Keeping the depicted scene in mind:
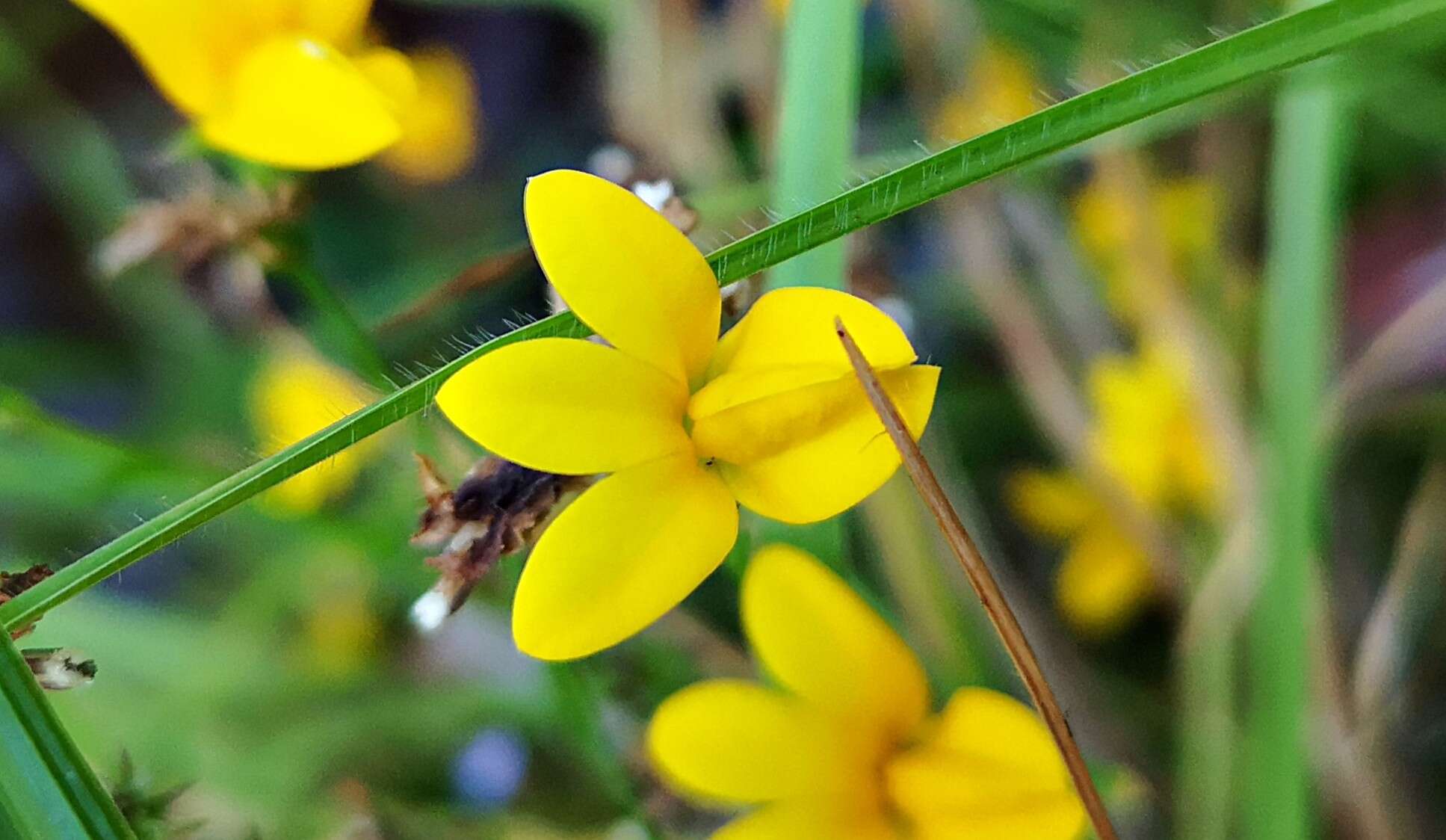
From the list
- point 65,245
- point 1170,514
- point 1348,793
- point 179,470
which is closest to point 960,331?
point 1170,514

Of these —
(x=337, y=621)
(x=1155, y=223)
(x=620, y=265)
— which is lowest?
(x=337, y=621)

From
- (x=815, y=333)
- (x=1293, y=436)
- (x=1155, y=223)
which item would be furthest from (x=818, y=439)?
(x=1155, y=223)

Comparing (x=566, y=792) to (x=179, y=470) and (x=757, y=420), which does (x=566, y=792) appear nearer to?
(x=179, y=470)

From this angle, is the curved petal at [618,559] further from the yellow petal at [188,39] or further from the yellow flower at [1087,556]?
the yellow flower at [1087,556]

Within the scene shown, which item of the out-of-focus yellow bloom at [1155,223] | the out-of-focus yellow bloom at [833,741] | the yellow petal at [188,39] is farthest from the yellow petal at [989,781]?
the out-of-focus yellow bloom at [1155,223]

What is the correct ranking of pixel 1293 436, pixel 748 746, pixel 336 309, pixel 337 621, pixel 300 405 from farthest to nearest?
pixel 337 621 < pixel 300 405 < pixel 1293 436 < pixel 336 309 < pixel 748 746

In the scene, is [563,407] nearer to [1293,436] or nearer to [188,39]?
[188,39]
